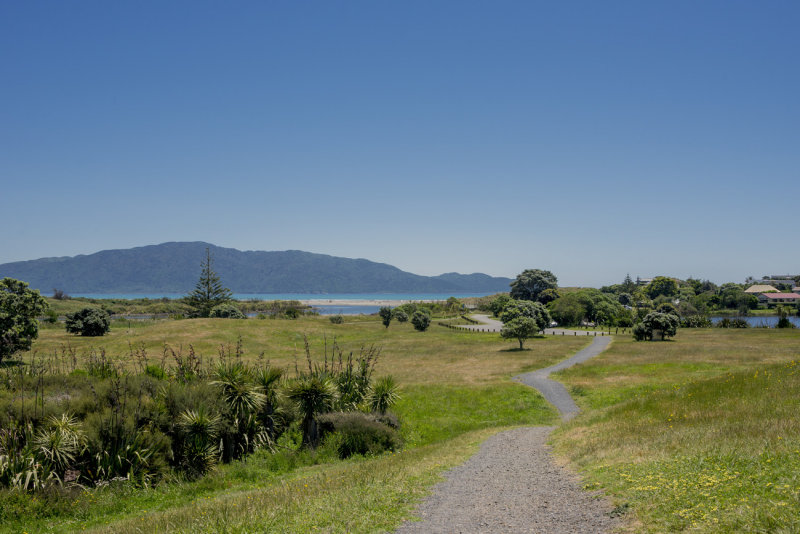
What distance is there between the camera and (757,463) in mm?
8352

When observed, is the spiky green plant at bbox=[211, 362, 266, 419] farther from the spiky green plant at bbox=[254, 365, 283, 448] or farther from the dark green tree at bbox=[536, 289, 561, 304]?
the dark green tree at bbox=[536, 289, 561, 304]

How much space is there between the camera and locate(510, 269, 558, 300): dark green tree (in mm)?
130250

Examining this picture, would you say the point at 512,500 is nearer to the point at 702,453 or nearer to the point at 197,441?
the point at 702,453

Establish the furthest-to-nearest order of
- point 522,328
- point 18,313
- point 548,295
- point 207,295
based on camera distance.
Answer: point 548,295
point 207,295
point 522,328
point 18,313

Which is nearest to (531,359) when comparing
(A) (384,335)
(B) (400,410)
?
(B) (400,410)

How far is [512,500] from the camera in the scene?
973 centimetres

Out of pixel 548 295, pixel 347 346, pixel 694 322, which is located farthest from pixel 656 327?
pixel 548 295

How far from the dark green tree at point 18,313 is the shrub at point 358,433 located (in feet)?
94.1

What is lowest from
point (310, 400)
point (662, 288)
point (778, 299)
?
point (310, 400)

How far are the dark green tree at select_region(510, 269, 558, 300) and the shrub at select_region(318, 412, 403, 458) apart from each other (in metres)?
115

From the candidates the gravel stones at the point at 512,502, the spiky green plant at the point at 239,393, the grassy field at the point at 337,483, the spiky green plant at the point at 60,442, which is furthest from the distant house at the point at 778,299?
the spiky green plant at the point at 60,442

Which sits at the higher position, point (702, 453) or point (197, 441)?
point (702, 453)

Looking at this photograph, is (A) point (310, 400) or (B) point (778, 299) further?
(B) point (778, 299)

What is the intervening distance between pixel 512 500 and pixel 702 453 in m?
4.23
